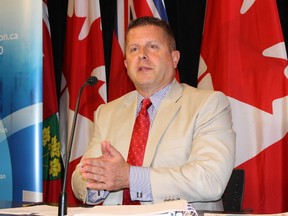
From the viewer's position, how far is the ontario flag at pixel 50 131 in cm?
390

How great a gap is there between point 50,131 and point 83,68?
A: 61cm

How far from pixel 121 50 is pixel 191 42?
0.61 m

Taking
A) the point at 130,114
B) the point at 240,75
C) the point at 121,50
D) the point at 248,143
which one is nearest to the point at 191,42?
the point at 121,50

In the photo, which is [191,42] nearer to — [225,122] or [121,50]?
[121,50]

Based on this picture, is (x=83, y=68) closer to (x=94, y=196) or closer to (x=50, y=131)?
(x=50, y=131)

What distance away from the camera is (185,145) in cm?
231

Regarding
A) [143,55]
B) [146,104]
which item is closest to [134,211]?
[146,104]

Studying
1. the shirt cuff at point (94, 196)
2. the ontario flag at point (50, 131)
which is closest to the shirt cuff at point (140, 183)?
the shirt cuff at point (94, 196)

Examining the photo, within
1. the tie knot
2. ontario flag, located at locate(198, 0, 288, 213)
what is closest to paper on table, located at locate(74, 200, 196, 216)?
the tie knot

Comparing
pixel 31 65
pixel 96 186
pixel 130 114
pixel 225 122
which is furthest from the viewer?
pixel 31 65

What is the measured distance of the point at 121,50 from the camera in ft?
12.8

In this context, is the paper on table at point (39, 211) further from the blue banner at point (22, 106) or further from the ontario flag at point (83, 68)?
the ontario flag at point (83, 68)

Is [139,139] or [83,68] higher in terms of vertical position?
[83,68]

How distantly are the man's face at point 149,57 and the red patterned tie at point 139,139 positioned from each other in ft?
0.42
